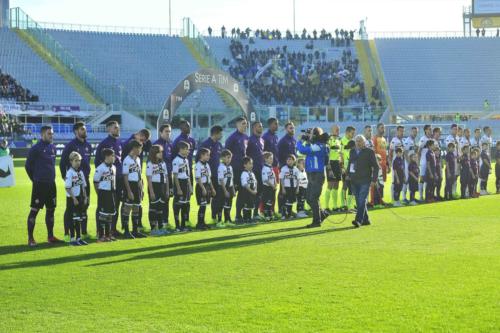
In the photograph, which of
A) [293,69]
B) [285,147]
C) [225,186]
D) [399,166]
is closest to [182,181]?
[225,186]

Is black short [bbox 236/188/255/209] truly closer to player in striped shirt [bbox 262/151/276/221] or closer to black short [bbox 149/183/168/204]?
player in striped shirt [bbox 262/151/276/221]

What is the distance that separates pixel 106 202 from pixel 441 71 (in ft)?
162

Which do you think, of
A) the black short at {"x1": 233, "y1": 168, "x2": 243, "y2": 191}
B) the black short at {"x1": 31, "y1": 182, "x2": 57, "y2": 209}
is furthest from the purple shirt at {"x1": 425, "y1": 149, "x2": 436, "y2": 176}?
the black short at {"x1": 31, "y1": 182, "x2": 57, "y2": 209}

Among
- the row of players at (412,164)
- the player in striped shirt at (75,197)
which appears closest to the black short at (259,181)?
the row of players at (412,164)

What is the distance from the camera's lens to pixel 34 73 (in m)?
50.1

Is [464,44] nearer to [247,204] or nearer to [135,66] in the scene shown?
[135,66]

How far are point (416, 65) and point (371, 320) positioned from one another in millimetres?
53779

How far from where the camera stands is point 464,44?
6188cm

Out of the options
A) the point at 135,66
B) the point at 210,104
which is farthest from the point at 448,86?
the point at 135,66

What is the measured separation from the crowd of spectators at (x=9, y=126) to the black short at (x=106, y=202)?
3085 cm

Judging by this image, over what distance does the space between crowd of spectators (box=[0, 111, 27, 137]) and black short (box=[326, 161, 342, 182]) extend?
27949mm

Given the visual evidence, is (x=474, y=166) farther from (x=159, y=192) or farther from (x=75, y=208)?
(x=75, y=208)

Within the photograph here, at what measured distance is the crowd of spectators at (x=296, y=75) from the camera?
5450 centimetres

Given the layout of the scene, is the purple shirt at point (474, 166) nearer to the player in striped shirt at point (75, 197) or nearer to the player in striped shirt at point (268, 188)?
the player in striped shirt at point (268, 188)
